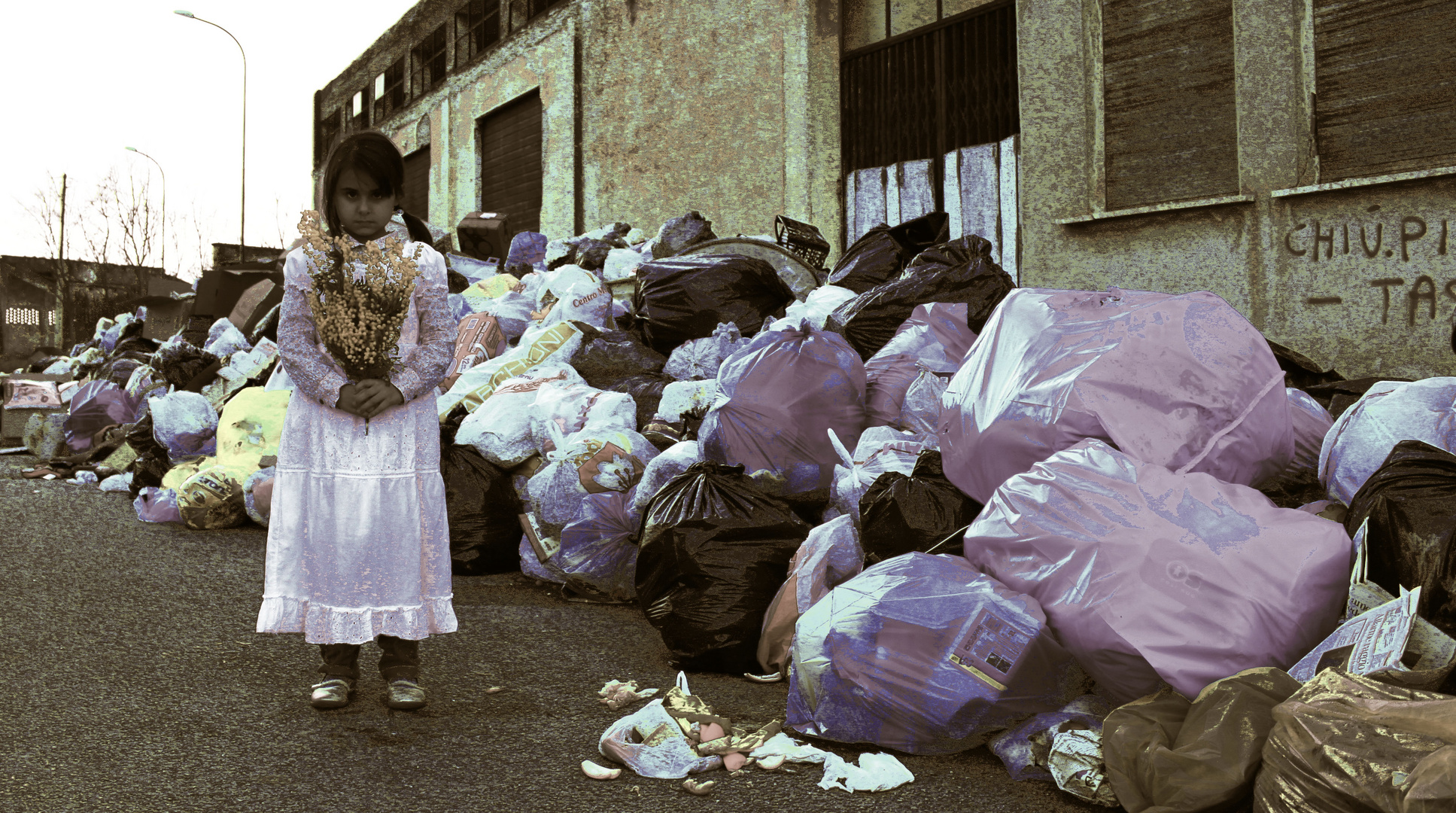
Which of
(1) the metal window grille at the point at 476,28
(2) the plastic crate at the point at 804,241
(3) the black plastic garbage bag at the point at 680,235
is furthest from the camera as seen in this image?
(1) the metal window grille at the point at 476,28

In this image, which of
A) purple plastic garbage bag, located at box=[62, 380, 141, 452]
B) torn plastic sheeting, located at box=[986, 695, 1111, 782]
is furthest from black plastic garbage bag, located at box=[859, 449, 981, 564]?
purple plastic garbage bag, located at box=[62, 380, 141, 452]

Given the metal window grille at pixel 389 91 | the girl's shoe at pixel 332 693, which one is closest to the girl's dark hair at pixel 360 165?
the girl's shoe at pixel 332 693

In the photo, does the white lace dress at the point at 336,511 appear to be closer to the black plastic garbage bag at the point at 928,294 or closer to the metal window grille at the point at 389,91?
the black plastic garbage bag at the point at 928,294

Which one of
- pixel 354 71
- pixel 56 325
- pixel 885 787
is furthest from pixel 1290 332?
pixel 56 325

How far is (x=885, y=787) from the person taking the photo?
1.99 m

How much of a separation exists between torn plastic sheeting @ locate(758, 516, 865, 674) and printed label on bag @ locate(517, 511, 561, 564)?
1290mm

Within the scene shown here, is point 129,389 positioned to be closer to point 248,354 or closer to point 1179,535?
point 248,354

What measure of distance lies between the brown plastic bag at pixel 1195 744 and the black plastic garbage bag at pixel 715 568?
107cm

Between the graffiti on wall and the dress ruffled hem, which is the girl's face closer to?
the dress ruffled hem

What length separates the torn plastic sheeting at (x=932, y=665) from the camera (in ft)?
6.77

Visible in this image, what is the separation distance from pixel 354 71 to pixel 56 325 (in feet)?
42.4

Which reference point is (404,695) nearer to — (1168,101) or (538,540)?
(538,540)

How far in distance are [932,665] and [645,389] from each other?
275 centimetres

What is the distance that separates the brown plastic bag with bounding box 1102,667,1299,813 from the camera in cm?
165
